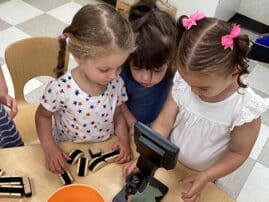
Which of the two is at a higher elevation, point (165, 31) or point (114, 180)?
point (165, 31)

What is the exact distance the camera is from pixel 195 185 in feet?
3.01

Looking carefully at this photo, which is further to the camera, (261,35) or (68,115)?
(261,35)

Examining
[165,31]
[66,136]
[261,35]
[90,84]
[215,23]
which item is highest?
[215,23]

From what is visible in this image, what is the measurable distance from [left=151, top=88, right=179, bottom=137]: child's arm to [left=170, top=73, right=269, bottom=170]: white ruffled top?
0.05 feet

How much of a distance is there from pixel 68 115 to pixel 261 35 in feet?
7.67

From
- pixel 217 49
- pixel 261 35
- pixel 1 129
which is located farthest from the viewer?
pixel 261 35

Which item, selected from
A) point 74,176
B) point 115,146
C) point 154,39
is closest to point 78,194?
point 74,176

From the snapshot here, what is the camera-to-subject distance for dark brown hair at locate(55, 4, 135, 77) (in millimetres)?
922

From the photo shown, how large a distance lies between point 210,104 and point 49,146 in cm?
47

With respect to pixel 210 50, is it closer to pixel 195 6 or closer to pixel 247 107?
pixel 247 107

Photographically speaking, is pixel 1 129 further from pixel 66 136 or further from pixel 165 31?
pixel 165 31

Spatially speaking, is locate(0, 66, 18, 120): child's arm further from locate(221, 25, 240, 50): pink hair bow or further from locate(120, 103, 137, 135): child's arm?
locate(221, 25, 240, 50): pink hair bow

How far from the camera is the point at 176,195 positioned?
93cm

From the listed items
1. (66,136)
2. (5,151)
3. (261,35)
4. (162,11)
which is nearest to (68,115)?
(66,136)
